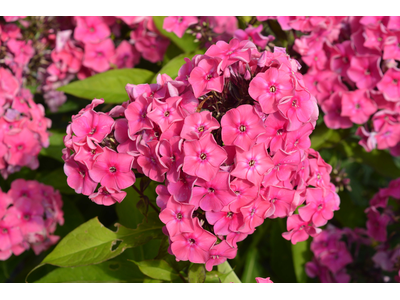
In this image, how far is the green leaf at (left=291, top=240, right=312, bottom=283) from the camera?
51.7 inches

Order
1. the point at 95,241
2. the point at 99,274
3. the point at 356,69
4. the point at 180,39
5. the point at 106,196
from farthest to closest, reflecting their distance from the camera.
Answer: the point at 180,39 → the point at 356,69 → the point at 99,274 → the point at 95,241 → the point at 106,196

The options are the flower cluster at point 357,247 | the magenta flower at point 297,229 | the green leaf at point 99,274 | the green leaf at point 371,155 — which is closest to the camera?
the magenta flower at point 297,229

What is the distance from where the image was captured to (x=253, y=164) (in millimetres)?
665

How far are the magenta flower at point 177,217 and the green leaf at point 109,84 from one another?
2.00 feet

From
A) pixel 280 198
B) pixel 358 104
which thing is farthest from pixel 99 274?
pixel 358 104

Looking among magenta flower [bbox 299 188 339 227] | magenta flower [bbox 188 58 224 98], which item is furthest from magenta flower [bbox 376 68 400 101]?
magenta flower [bbox 188 58 224 98]

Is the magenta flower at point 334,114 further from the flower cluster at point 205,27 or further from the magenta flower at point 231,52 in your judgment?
the magenta flower at point 231,52

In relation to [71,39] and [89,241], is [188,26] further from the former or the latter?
[89,241]

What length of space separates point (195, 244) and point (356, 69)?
77cm

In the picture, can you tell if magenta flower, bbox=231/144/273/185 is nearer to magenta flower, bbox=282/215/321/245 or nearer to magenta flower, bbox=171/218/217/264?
magenta flower, bbox=171/218/217/264

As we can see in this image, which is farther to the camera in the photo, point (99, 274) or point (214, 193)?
point (99, 274)

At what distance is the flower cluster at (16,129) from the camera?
1172 millimetres

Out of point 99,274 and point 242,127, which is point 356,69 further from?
point 99,274

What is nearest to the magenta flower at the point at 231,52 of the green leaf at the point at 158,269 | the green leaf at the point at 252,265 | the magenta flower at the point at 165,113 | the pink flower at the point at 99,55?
the magenta flower at the point at 165,113
